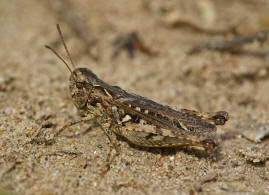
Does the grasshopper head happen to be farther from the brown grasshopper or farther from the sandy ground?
the sandy ground

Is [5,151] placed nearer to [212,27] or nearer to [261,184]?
[261,184]

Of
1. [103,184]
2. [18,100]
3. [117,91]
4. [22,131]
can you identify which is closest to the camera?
[103,184]

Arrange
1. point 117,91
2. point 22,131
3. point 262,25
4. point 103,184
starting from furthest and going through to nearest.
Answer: point 262,25, point 117,91, point 22,131, point 103,184

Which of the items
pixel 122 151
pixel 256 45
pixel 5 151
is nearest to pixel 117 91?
pixel 122 151

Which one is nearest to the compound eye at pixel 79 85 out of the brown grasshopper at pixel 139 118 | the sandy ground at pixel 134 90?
the brown grasshopper at pixel 139 118

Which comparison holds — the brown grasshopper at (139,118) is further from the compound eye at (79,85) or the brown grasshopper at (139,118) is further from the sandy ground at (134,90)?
the sandy ground at (134,90)

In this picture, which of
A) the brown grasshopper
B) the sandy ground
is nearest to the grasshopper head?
the brown grasshopper
